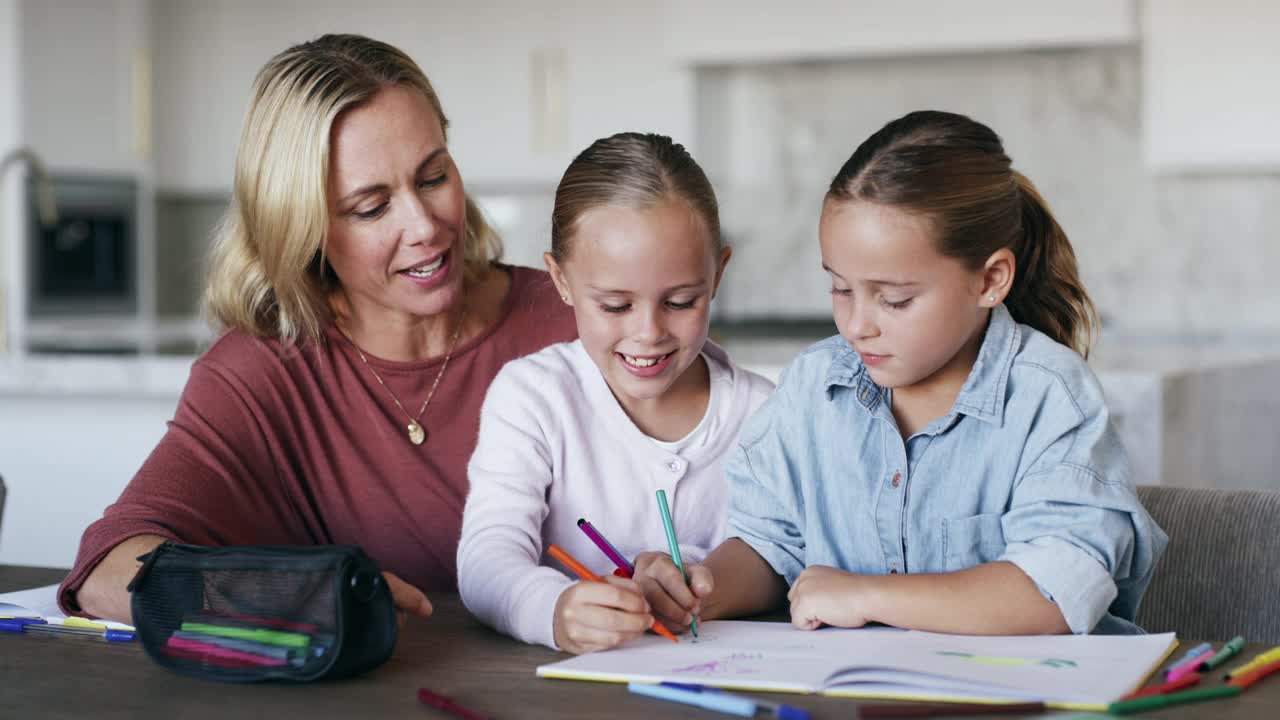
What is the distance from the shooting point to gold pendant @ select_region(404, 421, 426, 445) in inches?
68.2

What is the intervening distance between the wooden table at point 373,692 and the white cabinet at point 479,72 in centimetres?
402

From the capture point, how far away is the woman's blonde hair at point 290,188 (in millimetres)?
1611

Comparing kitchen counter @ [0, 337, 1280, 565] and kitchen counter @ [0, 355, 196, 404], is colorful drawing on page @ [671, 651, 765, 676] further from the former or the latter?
kitchen counter @ [0, 355, 196, 404]

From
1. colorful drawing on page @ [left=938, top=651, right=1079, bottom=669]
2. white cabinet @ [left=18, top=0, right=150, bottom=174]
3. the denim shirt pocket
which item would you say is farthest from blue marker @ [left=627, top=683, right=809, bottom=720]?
white cabinet @ [left=18, top=0, right=150, bottom=174]

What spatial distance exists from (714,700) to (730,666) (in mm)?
112

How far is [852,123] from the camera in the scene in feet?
15.9

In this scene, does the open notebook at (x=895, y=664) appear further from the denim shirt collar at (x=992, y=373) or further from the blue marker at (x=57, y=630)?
the blue marker at (x=57, y=630)

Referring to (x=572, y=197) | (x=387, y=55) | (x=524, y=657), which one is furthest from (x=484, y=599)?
(x=387, y=55)

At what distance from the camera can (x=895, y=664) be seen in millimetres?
975

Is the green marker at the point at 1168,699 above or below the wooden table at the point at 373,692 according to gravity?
above

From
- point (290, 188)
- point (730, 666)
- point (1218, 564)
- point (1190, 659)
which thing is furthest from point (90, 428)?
point (1190, 659)

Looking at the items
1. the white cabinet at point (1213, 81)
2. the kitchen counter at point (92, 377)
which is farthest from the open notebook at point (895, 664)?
the white cabinet at point (1213, 81)

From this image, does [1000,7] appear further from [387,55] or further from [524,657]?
[524,657]

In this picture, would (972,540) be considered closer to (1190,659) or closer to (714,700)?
(1190,659)
